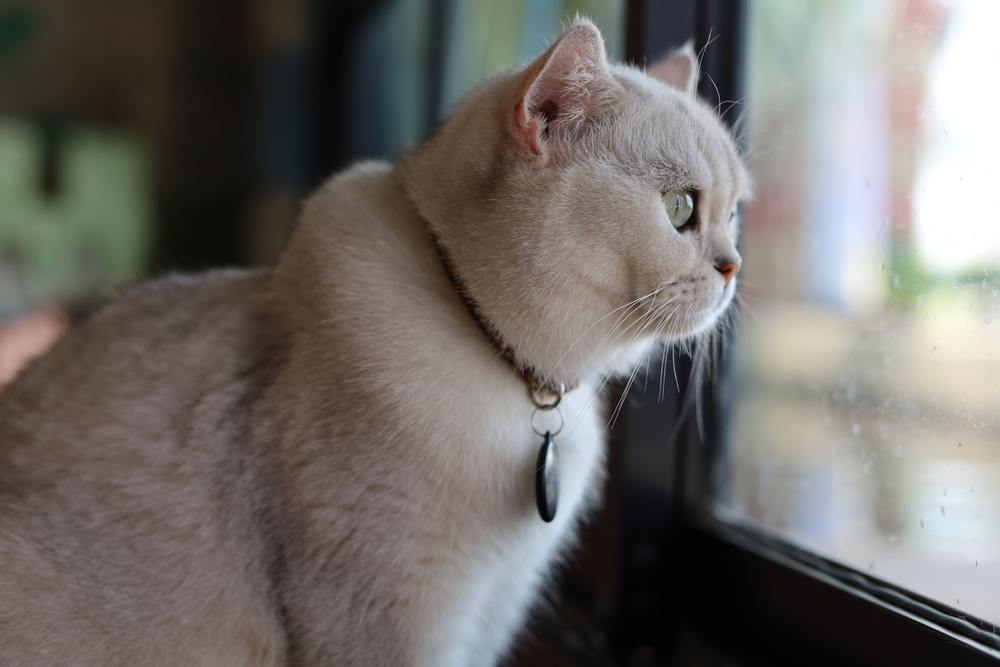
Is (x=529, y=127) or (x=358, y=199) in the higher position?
(x=529, y=127)

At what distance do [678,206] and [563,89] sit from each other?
0.56 ft

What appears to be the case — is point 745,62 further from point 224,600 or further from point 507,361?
point 224,600

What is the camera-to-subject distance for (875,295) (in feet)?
3.35

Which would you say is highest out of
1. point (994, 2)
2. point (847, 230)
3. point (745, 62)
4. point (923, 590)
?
point (994, 2)

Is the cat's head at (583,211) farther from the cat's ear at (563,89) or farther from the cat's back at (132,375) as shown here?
the cat's back at (132,375)

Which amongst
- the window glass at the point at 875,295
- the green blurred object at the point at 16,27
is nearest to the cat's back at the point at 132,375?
the window glass at the point at 875,295

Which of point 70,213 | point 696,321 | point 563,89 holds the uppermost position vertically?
point 563,89

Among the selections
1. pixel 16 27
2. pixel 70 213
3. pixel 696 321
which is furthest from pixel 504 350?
pixel 16 27

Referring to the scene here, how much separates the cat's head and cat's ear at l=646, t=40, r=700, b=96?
0.35 feet

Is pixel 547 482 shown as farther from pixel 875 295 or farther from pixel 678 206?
pixel 875 295

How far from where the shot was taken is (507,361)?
93cm

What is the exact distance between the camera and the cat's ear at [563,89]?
0.81 metres

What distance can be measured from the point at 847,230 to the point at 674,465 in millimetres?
406

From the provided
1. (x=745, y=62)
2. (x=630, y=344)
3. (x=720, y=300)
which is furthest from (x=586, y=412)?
(x=745, y=62)
